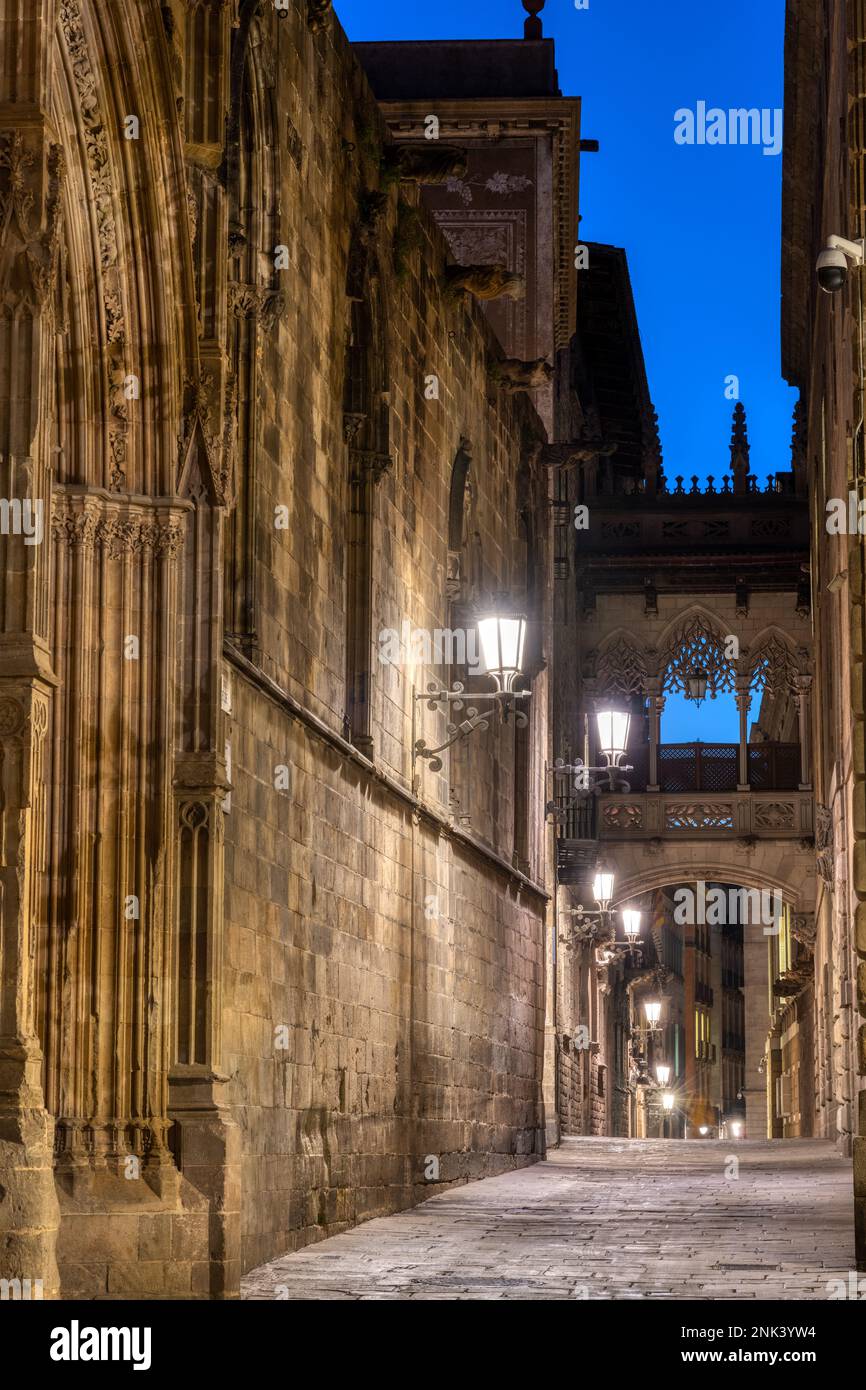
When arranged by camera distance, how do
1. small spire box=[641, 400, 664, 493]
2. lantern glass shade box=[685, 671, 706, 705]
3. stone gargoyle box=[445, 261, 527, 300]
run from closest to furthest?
stone gargoyle box=[445, 261, 527, 300] < lantern glass shade box=[685, 671, 706, 705] < small spire box=[641, 400, 664, 493]

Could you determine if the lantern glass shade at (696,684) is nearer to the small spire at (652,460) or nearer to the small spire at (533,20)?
the small spire at (652,460)

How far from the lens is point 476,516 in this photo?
71.2ft

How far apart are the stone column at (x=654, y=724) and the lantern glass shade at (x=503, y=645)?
21.2m

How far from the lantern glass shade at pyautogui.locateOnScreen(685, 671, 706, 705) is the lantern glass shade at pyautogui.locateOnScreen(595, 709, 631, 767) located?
15.4 m

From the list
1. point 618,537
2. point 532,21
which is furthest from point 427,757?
point 618,537

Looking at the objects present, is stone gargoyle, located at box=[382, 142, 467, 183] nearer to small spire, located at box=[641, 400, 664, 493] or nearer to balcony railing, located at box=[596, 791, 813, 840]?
balcony railing, located at box=[596, 791, 813, 840]

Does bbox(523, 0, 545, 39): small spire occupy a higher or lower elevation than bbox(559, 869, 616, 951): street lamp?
higher

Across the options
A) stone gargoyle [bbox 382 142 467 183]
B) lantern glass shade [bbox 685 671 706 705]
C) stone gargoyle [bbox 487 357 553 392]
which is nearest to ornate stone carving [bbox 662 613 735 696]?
lantern glass shade [bbox 685 671 706 705]

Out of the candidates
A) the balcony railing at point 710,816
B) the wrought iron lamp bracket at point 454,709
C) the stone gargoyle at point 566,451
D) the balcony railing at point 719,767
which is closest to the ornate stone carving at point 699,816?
the balcony railing at point 710,816

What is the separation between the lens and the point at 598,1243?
43.0 ft

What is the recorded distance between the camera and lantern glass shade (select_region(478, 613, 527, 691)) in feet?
50.8

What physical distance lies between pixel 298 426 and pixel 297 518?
1.92 feet

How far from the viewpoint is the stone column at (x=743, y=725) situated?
36156 mm

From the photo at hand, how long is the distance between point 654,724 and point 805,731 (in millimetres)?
2466
